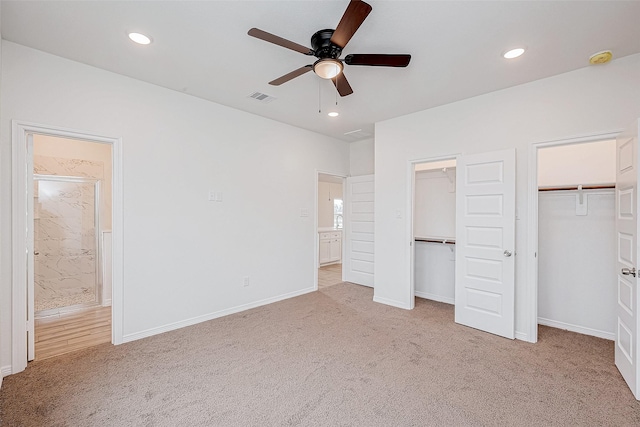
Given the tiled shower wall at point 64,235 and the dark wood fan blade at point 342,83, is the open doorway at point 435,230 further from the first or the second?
the tiled shower wall at point 64,235

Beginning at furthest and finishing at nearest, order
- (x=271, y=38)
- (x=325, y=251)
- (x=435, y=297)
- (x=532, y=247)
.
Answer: (x=325, y=251) < (x=435, y=297) < (x=532, y=247) < (x=271, y=38)

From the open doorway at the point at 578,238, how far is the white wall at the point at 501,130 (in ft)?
1.12

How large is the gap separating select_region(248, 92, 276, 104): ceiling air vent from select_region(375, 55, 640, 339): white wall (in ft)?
5.63

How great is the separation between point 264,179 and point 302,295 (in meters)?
1.96

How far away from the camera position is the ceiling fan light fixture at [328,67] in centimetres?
214

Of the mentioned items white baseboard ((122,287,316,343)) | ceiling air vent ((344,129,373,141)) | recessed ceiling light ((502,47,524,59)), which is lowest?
white baseboard ((122,287,316,343))

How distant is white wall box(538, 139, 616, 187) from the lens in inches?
132

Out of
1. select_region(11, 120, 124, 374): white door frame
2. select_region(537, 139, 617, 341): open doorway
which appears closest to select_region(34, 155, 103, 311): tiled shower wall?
select_region(11, 120, 124, 374): white door frame

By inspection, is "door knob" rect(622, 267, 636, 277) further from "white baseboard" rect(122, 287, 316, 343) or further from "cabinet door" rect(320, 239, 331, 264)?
"cabinet door" rect(320, 239, 331, 264)

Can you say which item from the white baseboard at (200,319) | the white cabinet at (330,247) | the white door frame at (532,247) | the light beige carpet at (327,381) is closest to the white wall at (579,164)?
the white door frame at (532,247)

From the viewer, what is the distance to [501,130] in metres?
3.38

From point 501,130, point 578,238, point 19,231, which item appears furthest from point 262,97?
point 578,238

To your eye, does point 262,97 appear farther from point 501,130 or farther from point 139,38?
point 501,130

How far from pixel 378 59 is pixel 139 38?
6.34ft
